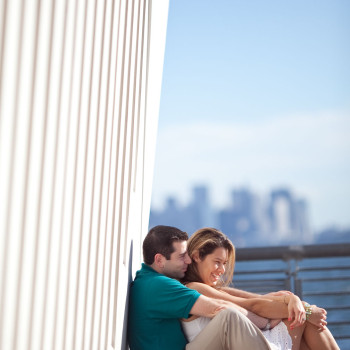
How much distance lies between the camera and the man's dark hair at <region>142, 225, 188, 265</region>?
2.37 m

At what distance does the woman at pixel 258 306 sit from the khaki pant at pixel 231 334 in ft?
0.45

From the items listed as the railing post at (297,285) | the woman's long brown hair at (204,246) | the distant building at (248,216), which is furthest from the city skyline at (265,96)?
the woman's long brown hair at (204,246)

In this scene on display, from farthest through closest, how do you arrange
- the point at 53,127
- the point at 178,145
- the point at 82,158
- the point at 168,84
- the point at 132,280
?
1. the point at 178,145
2. the point at 168,84
3. the point at 132,280
4. the point at 82,158
5. the point at 53,127

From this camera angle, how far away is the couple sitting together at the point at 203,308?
205 centimetres

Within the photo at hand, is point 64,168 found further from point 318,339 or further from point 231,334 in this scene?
point 318,339

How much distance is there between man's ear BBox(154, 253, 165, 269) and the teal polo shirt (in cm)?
9

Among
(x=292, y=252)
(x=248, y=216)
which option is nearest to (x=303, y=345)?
(x=292, y=252)

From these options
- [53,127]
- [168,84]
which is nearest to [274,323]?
[53,127]

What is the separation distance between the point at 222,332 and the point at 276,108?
5642cm

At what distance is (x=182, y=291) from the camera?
2152 mm

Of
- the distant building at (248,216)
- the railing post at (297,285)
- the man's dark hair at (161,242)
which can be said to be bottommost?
the distant building at (248,216)

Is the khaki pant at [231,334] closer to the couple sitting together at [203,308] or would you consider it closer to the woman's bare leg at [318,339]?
the couple sitting together at [203,308]

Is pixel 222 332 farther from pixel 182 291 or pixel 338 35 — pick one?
pixel 338 35

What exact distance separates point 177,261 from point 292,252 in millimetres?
2343
